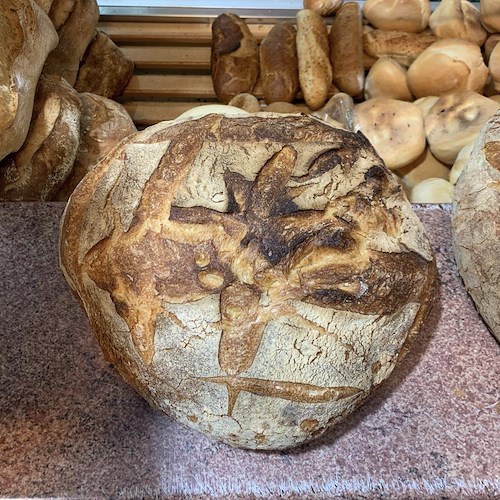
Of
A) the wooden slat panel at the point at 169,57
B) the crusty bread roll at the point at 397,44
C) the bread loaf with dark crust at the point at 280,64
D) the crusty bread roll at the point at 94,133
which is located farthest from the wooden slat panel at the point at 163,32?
the crusty bread roll at the point at 94,133

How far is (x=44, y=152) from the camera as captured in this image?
136 cm

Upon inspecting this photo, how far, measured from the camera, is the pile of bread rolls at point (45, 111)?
1.18 metres

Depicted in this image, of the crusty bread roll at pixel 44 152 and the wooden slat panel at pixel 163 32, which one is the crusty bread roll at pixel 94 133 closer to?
the crusty bread roll at pixel 44 152

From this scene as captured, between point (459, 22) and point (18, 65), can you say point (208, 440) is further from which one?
point (459, 22)

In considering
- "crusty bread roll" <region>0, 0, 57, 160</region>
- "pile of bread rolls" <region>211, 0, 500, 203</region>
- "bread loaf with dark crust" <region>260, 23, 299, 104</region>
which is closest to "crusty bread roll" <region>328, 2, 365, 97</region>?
"pile of bread rolls" <region>211, 0, 500, 203</region>

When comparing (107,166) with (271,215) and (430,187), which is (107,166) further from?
(430,187)

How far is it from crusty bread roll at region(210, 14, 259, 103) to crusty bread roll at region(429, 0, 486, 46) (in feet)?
2.30

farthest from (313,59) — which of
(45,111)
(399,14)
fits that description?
(45,111)

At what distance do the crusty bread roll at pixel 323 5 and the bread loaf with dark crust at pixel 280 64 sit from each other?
135 mm

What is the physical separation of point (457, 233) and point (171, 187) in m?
0.60

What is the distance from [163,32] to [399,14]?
0.93 metres

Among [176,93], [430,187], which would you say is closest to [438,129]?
[430,187]

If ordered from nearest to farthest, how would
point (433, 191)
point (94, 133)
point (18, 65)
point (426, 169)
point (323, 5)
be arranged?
point (18, 65) → point (94, 133) → point (433, 191) → point (426, 169) → point (323, 5)

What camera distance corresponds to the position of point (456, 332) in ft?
3.72
